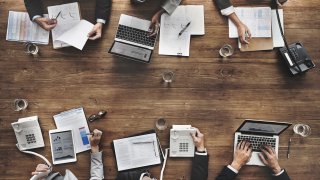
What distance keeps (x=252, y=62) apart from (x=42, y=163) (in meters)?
1.68

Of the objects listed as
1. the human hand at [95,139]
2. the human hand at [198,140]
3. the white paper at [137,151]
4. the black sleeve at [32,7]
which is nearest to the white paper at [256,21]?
the human hand at [198,140]

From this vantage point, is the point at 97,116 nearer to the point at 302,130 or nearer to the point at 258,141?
the point at 258,141

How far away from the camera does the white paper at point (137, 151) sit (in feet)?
9.53

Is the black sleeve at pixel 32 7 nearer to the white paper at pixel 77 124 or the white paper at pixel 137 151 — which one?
the white paper at pixel 77 124

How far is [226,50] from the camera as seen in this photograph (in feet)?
9.70

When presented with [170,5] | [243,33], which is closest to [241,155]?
[243,33]

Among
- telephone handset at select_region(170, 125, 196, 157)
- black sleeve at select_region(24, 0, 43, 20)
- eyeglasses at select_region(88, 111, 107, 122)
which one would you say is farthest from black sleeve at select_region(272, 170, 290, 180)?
black sleeve at select_region(24, 0, 43, 20)

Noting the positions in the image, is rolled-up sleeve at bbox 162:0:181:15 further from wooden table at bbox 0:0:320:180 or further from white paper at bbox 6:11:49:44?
white paper at bbox 6:11:49:44

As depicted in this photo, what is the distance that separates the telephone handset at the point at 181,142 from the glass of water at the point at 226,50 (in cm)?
58

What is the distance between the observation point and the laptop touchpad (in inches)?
114

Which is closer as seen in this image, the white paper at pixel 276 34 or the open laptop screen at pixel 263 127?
the open laptop screen at pixel 263 127

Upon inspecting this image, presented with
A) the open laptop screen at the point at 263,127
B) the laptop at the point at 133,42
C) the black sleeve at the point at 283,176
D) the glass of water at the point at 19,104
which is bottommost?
the black sleeve at the point at 283,176

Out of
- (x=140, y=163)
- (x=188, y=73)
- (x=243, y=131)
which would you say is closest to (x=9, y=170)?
(x=140, y=163)

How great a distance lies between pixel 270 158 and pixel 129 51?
1247 millimetres
